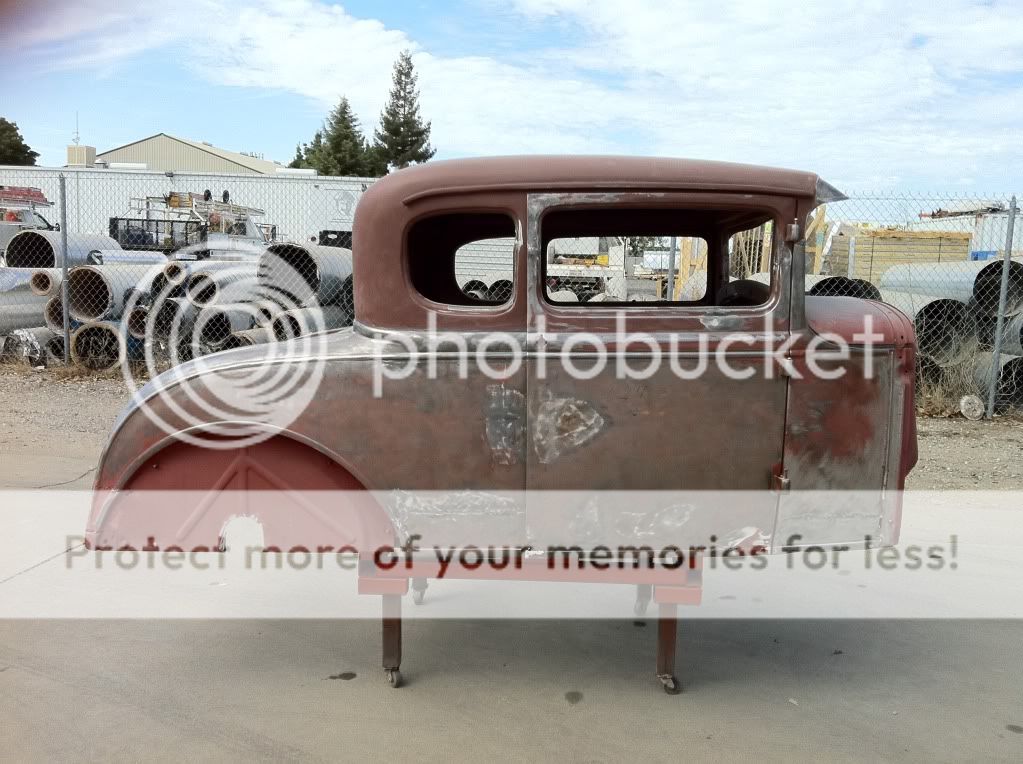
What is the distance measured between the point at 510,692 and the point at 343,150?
48.7 meters

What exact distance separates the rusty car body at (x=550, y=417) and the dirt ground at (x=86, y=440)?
3.34 metres

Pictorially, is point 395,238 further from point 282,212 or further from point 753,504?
point 282,212

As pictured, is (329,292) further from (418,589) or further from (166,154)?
(166,154)

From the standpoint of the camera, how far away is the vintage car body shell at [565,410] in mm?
3012

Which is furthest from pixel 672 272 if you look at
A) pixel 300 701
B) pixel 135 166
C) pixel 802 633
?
pixel 135 166

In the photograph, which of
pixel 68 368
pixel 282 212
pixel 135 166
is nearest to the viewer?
pixel 68 368

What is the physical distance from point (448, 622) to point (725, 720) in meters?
1.37

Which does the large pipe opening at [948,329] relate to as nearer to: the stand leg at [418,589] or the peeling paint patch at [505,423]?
the stand leg at [418,589]

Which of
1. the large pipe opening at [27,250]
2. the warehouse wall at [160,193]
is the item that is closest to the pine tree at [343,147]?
the warehouse wall at [160,193]

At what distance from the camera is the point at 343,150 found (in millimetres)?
48844

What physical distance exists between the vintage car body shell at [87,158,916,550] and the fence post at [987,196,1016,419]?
17.6 feet

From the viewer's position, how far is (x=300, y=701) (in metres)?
3.17

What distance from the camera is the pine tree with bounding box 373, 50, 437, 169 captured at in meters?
52.4

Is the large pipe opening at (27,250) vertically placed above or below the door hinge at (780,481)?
above
